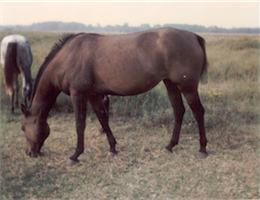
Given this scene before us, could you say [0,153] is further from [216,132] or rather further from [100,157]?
[216,132]

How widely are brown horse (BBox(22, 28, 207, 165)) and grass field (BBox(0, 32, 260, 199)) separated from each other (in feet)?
2.42

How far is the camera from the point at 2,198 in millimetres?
2914

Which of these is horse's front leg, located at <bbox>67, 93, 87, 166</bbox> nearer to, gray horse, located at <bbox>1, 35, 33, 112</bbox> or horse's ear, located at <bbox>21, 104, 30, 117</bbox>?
horse's ear, located at <bbox>21, 104, 30, 117</bbox>

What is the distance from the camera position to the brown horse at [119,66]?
10.7 feet

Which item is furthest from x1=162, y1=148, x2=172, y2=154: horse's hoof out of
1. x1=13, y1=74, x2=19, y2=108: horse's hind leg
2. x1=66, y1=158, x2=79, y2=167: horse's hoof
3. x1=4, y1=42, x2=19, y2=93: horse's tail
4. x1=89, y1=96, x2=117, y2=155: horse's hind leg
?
x1=13, y1=74, x2=19, y2=108: horse's hind leg

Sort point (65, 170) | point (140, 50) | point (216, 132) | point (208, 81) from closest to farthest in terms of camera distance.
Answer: point (140, 50) < point (65, 170) < point (216, 132) < point (208, 81)

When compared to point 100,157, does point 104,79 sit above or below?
A: above

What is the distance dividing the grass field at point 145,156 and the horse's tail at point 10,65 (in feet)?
A: 3.22

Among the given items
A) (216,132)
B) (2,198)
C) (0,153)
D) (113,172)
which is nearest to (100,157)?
(113,172)

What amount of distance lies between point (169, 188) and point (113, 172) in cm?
91

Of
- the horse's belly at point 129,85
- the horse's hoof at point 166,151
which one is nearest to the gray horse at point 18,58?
the horse's belly at point 129,85

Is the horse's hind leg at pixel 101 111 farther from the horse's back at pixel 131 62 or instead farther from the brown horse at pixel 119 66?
the horse's back at pixel 131 62

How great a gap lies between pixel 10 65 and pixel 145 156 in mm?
3886

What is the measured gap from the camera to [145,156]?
12.8ft
